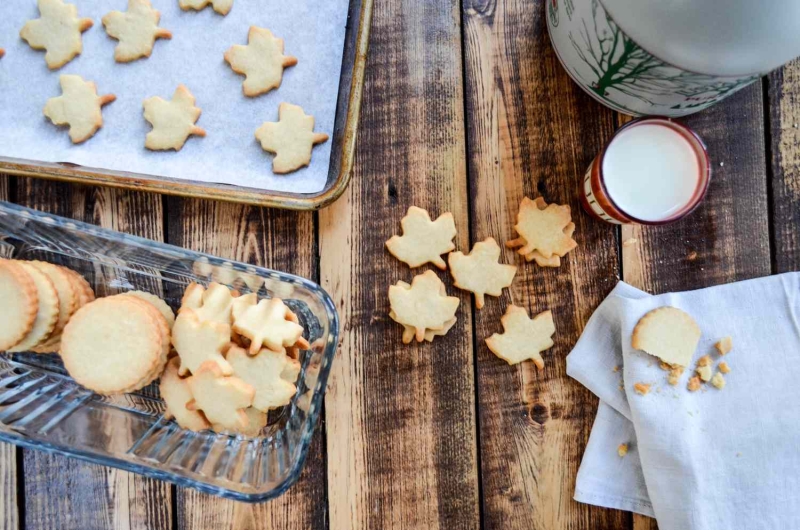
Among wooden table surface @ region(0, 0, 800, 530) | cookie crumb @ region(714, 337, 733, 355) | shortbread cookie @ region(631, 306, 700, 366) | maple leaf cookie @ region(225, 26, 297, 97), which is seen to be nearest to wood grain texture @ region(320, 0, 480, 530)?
wooden table surface @ region(0, 0, 800, 530)

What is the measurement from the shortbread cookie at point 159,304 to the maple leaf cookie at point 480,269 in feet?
1.20

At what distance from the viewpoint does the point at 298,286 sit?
69cm

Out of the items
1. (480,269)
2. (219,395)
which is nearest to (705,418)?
(480,269)

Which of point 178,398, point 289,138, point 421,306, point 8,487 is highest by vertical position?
point 289,138

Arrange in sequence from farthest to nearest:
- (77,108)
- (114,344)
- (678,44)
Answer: (77,108) < (114,344) < (678,44)

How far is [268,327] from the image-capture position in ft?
2.20

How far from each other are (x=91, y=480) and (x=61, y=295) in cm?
28

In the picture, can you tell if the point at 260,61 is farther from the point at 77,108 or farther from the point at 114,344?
the point at 114,344

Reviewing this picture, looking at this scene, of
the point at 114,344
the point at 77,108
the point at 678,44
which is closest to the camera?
the point at 678,44

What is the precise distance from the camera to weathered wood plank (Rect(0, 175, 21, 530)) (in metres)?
0.80

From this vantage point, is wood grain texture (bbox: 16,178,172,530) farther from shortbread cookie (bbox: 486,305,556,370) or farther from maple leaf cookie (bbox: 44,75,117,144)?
shortbread cookie (bbox: 486,305,556,370)

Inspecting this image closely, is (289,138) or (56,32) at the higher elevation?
(56,32)

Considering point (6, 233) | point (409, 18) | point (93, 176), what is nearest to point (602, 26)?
point (409, 18)

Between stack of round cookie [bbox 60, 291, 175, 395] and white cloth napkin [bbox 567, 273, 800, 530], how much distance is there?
54cm
